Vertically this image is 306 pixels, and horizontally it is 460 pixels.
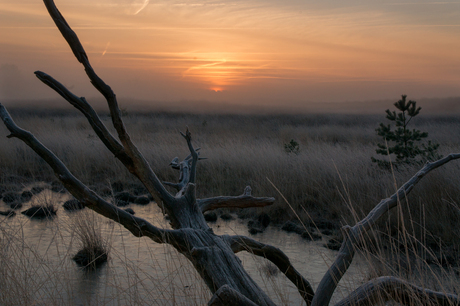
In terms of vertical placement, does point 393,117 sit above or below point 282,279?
above

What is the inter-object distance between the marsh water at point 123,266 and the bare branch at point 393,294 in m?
1.11

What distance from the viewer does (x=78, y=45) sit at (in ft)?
8.00

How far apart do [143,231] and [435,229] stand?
15.9ft

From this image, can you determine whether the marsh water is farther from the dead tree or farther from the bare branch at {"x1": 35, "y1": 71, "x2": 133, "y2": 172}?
the bare branch at {"x1": 35, "y1": 71, "x2": 133, "y2": 172}

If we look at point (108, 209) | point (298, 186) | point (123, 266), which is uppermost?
point (108, 209)

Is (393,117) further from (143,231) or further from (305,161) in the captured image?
(143,231)

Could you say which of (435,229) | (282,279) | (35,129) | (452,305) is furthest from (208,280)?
(35,129)

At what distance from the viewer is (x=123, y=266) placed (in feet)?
15.4

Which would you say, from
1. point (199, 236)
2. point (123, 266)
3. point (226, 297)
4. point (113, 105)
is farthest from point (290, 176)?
point (226, 297)

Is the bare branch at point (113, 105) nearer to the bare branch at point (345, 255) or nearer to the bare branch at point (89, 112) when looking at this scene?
the bare branch at point (89, 112)

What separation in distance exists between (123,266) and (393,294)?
3459 millimetres

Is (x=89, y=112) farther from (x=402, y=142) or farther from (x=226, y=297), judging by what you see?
(x=402, y=142)

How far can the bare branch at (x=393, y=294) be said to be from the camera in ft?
6.86

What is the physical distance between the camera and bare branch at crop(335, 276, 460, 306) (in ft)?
6.86
